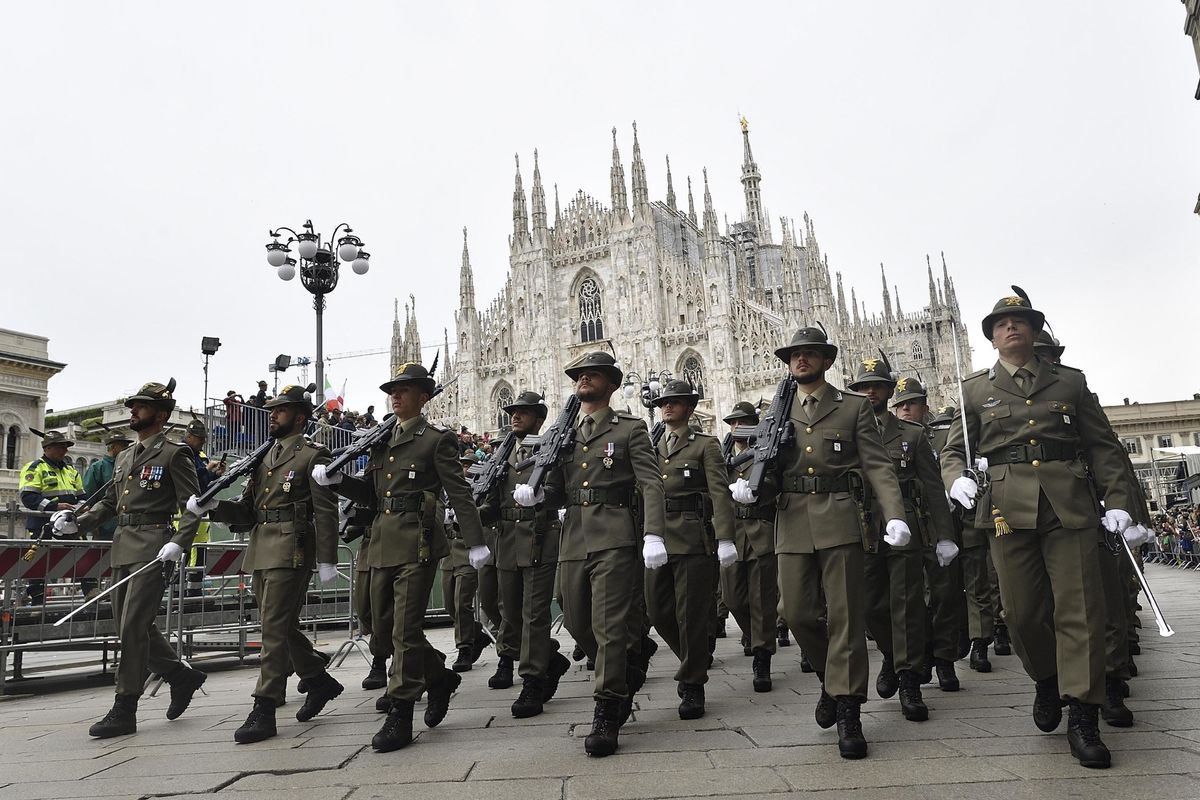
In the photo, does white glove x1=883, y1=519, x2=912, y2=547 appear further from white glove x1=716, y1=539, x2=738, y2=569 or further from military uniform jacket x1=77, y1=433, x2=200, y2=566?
military uniform jacket x1=77, y1=433, x2=200, y2=566

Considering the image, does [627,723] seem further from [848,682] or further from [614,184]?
[614,184]

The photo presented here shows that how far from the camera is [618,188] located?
47.5 m

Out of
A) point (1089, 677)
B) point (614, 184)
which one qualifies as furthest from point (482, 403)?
point (1089, 677)

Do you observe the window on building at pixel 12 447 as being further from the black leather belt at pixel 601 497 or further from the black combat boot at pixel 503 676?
the black leather belt at pixel 601 497

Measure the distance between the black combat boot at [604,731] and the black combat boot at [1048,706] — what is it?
2.08 metres

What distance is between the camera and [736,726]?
485 cm

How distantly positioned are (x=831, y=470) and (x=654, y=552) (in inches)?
41.5

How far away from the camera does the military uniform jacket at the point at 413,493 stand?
200 inches

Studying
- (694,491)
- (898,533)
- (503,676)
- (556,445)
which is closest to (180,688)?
(503,676)

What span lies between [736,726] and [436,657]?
1774 millimetres

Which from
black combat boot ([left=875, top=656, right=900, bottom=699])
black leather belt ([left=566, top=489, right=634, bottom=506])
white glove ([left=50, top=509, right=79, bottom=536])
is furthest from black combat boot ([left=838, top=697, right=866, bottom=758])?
white glove ([left=50, top=509, right=79, bottom=536])

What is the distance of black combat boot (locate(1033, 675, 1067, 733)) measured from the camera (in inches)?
168

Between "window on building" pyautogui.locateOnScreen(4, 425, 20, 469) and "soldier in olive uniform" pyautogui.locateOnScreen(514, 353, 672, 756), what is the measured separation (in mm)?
38286

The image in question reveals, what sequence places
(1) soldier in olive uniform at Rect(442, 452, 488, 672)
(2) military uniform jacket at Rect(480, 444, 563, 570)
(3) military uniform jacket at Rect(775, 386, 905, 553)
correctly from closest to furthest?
(3) military uniform jacket at Rect(775, 386, 905, 553), (2) military uniform jacket at Rect(480, 444, 563, 570), (1) soldier in olive uniform at Rect(442, 452, 488, 672)
